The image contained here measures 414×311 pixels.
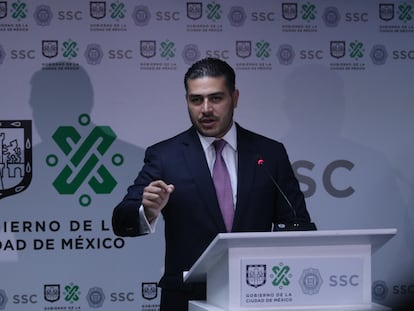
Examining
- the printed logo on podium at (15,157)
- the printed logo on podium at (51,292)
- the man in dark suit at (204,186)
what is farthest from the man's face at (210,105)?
the printed logo on podium at (51,292)

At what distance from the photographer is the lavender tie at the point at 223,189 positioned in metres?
3.21

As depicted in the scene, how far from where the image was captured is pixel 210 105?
3.43m

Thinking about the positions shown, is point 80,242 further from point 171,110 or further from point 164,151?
point 164,151

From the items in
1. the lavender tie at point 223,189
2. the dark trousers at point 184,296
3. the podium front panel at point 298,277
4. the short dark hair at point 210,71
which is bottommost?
the dark trousers at point 184,296

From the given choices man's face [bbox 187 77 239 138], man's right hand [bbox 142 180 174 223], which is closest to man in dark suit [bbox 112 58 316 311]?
man's face [bbox 187 77 239 138]

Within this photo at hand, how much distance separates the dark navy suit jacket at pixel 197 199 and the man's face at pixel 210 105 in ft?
0.33

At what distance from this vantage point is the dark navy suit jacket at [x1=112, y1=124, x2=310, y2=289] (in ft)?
10.2

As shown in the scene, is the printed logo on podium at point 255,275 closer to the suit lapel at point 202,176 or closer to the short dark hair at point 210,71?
the suit lapel at point 202,176

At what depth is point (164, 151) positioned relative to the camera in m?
3.33

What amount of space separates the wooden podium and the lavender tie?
2.56 ft

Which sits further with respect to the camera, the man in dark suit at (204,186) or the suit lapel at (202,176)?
the suit lapel at (202,176)

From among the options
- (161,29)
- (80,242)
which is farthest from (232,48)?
(80,242)

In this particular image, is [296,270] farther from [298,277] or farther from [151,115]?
[151,115]

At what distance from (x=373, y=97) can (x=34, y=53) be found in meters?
2.25
